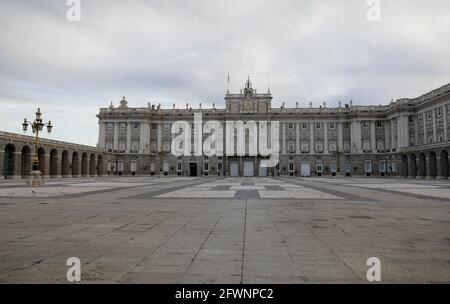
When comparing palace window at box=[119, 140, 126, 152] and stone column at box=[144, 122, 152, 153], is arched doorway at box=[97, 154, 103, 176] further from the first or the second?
stone column at box=[144, 122, 152, 153]

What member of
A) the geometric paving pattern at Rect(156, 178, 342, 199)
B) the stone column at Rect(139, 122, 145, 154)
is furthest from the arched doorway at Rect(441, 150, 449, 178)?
the stone column at Rect(139, 122, 145, 154)

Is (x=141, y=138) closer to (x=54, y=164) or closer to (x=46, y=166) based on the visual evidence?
(x=54, y=164)

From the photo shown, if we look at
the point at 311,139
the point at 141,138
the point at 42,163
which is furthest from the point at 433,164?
the point at 42,163

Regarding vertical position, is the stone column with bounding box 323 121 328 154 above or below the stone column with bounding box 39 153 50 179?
above

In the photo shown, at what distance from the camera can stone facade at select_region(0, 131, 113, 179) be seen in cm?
4616

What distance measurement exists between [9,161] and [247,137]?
158 ft

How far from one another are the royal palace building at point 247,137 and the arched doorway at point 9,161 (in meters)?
30.0

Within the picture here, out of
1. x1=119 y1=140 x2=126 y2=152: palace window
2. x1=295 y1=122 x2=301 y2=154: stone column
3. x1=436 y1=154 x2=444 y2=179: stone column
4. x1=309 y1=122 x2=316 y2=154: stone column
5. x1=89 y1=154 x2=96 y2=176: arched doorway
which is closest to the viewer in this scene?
x1=436 y1=154 x2=444 y2=179: stone column

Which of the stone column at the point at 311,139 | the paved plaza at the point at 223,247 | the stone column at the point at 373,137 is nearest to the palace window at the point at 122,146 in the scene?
the stone column at the point at 311,139

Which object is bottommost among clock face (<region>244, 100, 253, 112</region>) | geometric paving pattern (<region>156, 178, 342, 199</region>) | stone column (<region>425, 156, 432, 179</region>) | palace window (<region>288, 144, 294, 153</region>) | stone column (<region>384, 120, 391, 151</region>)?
geometric paving pattern (<region>156, 178, 342, 199</region>)

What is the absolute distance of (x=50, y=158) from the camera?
56062mm

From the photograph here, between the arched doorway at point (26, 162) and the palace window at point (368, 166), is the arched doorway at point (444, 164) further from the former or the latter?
the arched doorway at point (26, 162)

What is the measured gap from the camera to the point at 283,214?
10859mm

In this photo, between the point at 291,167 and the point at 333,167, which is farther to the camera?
the point at 291,167
